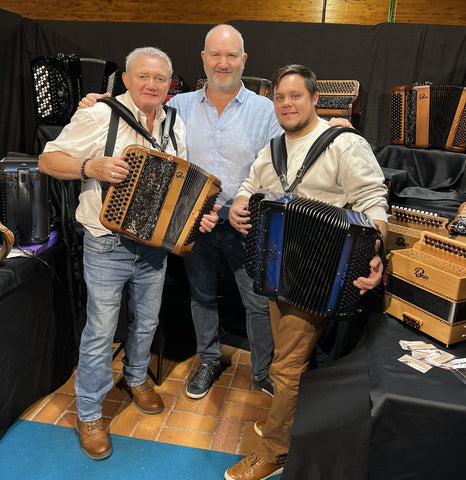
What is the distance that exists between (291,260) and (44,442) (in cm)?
157

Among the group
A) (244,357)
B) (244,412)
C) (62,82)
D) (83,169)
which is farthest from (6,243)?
(62,82)

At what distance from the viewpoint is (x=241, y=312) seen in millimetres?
3129

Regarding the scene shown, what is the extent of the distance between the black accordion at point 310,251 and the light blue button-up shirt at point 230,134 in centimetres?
51

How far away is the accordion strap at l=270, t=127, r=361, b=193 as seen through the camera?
5.96 ft

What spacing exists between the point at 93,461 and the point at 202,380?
746 millimetres

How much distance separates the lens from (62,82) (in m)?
3.61

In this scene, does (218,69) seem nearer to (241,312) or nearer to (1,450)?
(241,312)

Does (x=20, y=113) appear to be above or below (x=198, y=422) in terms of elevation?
above

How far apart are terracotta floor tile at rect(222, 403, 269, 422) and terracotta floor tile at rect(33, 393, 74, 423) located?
888mm

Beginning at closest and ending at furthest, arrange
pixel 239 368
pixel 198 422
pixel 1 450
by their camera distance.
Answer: pixel 1 450 < pixel 198 422 < pixel 239 368

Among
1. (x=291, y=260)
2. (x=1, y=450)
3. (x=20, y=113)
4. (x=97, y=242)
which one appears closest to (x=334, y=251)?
(x=291, y=260)

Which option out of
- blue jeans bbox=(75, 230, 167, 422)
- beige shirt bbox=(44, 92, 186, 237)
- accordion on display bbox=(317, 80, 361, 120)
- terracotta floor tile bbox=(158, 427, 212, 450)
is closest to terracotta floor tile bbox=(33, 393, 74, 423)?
blue jeans bbox=(75, 230, 167, 422)

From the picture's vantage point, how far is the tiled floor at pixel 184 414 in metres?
2.32

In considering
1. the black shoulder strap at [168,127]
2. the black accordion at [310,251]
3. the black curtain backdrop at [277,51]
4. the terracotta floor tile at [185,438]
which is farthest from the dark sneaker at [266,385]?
the black curtain backdrop at [277,51]
